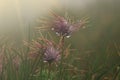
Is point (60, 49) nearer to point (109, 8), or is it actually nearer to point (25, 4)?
point (109, 8)

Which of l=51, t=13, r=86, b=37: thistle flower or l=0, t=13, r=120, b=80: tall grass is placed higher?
l=51, t=13, r=86, b=37: thistle flower

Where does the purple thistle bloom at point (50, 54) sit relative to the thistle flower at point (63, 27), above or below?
below

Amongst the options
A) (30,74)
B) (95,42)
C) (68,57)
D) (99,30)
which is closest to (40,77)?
(30,74)

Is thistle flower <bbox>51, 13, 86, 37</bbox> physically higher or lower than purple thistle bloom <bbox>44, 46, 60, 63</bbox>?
higher

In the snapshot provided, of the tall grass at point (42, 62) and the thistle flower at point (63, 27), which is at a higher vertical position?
the thistle flower at point (63, 27)

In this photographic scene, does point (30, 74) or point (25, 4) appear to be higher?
point (25, 4)

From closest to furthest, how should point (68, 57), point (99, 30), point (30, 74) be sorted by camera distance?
point (30, 74)
point (68, 57)
point (99, 30)

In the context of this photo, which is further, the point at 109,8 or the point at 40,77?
the point at 109,8

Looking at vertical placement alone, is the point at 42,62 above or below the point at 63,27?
below
